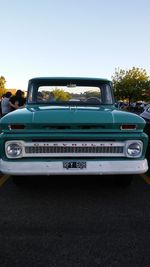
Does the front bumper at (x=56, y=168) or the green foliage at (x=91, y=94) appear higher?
the green foliage at (x=91, y=94)

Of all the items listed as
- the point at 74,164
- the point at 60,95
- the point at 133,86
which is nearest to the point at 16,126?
the point at 74,164

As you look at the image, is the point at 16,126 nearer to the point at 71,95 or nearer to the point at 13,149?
the point at 13,149

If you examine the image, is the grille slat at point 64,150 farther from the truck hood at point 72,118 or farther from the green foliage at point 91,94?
the green foliage at point 91,94

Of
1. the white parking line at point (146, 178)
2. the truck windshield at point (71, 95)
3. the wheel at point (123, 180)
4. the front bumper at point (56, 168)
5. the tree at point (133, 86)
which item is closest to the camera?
the front bumper at point (56, 168)

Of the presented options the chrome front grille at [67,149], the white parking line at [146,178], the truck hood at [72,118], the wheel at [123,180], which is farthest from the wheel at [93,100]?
the chrome front grille at [67,149]

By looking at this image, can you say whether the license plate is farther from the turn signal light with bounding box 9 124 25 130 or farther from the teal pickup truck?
the turn signal light with bounding box 9 124 25 130

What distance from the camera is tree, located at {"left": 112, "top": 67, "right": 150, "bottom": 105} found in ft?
270

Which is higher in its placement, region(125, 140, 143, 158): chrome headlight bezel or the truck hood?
the truck hood

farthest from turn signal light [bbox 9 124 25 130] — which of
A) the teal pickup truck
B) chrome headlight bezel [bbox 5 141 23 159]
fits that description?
chrome headlight bezel [bbox 5 141 23 159]

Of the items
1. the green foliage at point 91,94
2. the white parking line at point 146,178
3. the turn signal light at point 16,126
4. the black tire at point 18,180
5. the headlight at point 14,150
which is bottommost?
the white parking line at point 146,178

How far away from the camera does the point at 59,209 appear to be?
5.02 meters

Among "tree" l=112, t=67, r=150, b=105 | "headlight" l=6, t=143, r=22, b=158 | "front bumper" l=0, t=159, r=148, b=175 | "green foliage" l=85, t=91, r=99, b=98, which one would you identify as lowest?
"tree" l=112, t=67, r=150, b=105

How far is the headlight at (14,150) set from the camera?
202 inches

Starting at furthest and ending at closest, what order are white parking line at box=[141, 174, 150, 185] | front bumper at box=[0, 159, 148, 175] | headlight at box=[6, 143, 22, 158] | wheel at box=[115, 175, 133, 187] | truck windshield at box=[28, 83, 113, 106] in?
white parking line at box=[141, 174, 150, 185], truck windshield at box=[28, 83, 113, 106], wheel at box=[115, 175, 133, 187], headlight at box=[6, 143, 22, 158], front bumper at box=[0, 159, 148, 175]
